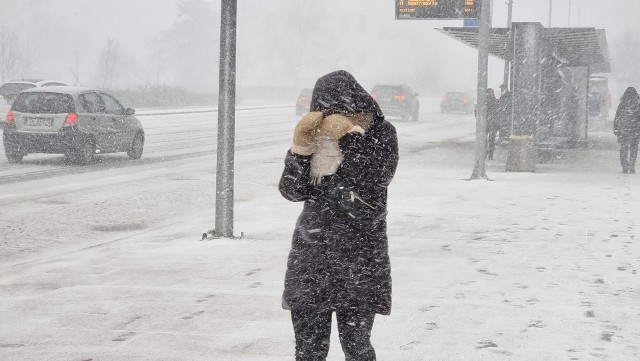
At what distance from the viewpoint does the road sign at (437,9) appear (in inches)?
749

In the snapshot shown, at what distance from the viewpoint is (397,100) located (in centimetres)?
4475

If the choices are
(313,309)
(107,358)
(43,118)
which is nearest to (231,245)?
(107,358)

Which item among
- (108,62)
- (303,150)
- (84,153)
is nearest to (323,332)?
(303,150)

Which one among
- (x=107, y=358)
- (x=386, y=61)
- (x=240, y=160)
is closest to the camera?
(x=107, y=358)

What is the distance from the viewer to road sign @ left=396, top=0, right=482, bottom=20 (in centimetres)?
1902

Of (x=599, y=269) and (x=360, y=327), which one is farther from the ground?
(x=360, y=327)

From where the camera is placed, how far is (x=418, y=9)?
65.0 ft

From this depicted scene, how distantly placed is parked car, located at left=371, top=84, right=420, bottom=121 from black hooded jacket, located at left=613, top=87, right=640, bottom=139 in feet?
83.7

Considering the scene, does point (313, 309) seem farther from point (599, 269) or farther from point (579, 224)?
point (579, 224)

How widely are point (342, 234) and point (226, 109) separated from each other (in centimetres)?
587

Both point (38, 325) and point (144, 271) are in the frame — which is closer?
point (38, 325)

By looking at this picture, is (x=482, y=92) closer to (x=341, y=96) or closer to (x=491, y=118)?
(x=491, y=118)

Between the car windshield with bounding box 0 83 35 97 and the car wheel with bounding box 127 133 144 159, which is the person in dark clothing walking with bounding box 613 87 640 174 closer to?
the car wheel with bounding box 127 133 144 159

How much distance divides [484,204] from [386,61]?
11446cm
